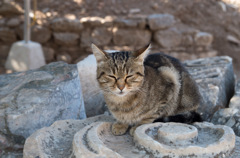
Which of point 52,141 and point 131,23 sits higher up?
point 131,23

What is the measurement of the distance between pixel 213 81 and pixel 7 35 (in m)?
5.03

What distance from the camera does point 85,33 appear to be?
6.76 meters

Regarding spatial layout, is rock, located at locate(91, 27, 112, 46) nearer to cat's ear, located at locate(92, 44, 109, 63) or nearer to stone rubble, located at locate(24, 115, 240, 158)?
cat's ear, located at locate(92, 44, 109, 63)

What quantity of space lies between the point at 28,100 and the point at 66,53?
4.35 m

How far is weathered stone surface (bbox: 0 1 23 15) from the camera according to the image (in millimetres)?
6711

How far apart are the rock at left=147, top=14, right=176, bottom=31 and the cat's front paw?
4560 millimetres

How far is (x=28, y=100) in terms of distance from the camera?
2.62m

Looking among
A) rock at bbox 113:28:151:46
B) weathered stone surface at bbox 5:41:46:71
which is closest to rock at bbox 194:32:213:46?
rock at bbox 113:28:151:46

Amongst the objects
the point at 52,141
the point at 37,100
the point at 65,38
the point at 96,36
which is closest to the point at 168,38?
the point at 96,36

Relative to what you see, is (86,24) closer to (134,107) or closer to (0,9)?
(0,9)

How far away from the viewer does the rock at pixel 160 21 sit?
6.76 m

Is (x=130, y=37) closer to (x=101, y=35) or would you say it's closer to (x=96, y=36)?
(x=101, y=35)

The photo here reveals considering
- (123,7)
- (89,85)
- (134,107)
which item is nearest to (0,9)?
(123,7)

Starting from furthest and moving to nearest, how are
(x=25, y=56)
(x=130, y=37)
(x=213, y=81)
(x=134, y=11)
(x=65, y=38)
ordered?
(x=134, y=11)
(x=130, y=37)
(x=65, y=38)
(x=25, y=56)
(x=213, y=81)
